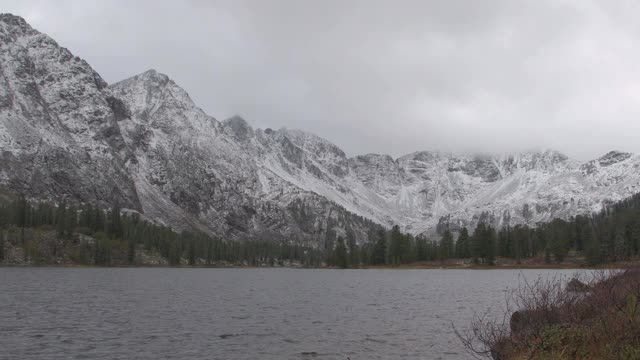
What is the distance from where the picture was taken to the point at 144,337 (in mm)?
48000

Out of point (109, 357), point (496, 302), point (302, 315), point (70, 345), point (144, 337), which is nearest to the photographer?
point (109, 357)

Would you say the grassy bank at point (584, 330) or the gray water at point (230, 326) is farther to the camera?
the gray water at point (230, 326)

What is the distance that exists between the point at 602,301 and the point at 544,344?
24.7 ft

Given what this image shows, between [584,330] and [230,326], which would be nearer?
[584,330]

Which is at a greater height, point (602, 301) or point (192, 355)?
point (602, 301)

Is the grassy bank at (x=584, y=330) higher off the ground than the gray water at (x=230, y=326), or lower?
higher

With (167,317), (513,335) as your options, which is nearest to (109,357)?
(167,317)

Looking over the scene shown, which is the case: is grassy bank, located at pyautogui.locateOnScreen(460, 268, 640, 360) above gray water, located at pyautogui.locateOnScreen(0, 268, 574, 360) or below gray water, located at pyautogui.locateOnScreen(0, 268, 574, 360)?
above

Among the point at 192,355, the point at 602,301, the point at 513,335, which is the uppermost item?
the point at 602,301

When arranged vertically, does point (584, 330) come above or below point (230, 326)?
above

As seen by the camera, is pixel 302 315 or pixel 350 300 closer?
pixel 302 315

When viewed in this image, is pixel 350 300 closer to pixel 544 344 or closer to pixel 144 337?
pixel 144 337

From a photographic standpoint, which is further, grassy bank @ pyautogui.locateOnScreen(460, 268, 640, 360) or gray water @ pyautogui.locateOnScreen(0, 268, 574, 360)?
gray water @ pyautogui.locateOnScreen(0, 268, 574, 360)

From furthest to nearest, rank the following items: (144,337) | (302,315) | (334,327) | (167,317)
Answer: (302,315), (167,317), (334,327), (144,337)
